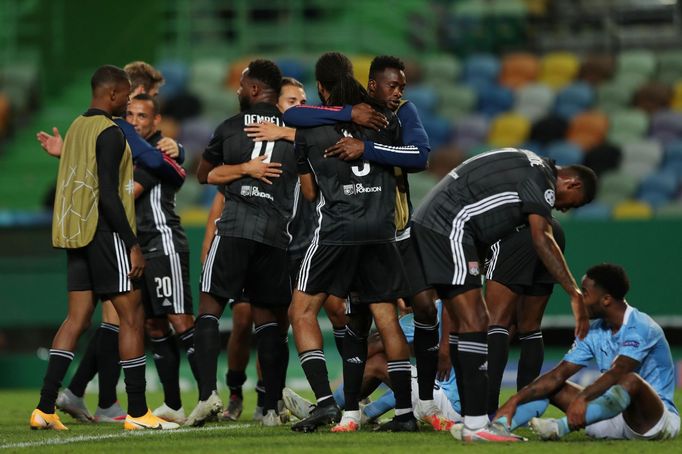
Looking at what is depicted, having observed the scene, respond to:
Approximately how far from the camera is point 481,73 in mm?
18000

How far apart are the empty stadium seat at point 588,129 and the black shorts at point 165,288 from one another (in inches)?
354

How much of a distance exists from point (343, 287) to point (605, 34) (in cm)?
1517

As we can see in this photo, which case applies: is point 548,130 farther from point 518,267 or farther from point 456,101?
point 518,267

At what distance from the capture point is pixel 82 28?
66.0 feet

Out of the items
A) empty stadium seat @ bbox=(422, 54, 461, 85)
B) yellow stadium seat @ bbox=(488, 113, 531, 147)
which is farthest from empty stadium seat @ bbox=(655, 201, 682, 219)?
empty stadium seat @ bbox=(422, 54, 461, 85)

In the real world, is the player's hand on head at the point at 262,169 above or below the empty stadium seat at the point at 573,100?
below

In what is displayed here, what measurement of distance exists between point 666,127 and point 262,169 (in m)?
9.44

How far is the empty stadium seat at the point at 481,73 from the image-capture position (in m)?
17.9

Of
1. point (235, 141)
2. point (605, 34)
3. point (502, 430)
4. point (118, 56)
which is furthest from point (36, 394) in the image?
point (605, 34)

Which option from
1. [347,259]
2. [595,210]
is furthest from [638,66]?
[347,259]

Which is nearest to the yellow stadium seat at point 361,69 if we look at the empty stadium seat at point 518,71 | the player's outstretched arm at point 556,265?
the empty stadium seat at point 518,71

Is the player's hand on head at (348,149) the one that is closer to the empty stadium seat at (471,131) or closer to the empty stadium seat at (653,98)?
the empty stadium seat at (471,131)

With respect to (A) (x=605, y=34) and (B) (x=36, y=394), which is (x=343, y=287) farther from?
(A) (x=605, y=34)

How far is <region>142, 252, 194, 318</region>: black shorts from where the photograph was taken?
8320 mm
